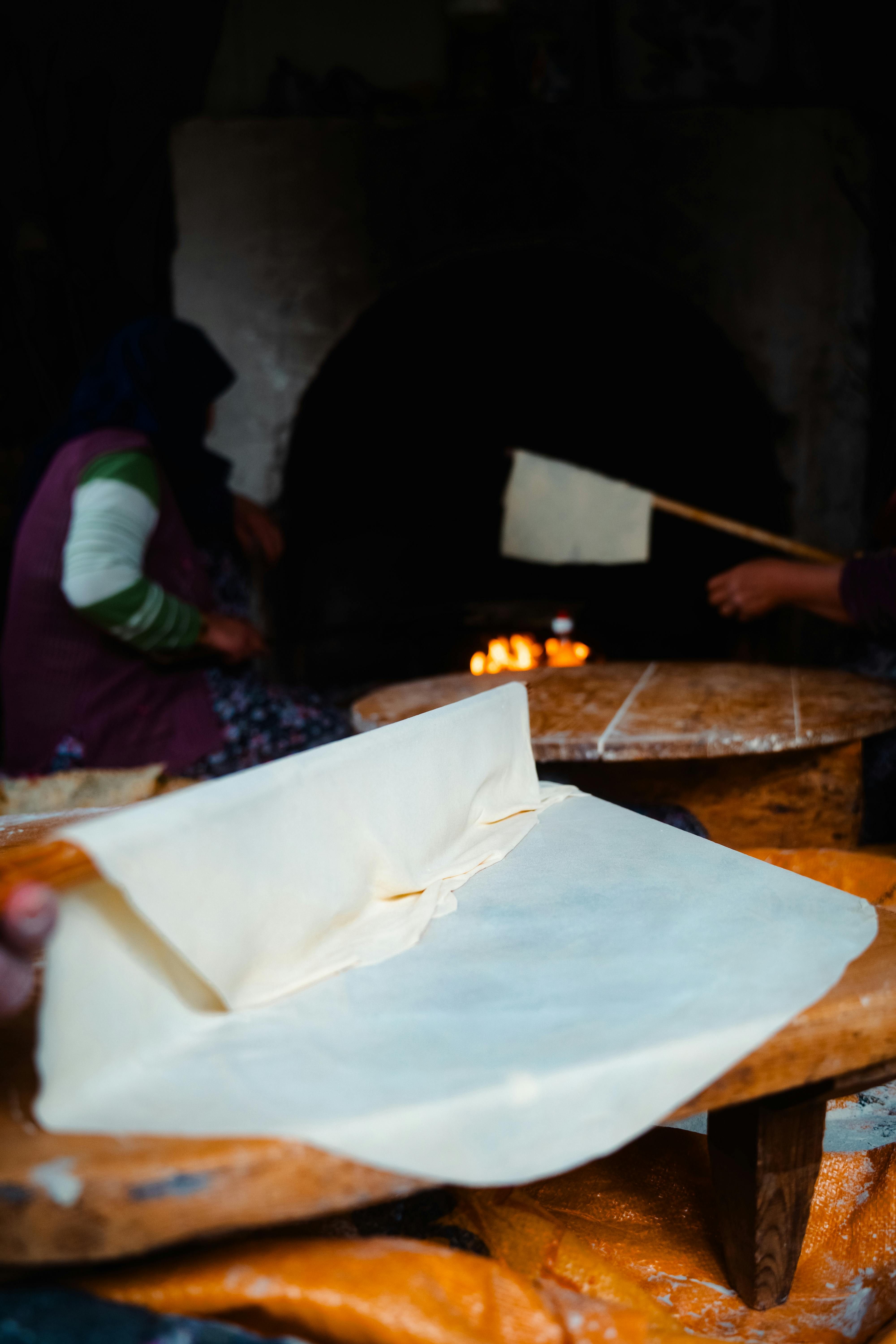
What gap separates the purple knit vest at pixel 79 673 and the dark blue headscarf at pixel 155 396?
0.06 m

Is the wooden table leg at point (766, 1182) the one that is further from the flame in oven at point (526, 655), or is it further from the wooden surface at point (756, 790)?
the flame in oven at point (526, 655)

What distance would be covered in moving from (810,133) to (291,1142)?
10.4 feet

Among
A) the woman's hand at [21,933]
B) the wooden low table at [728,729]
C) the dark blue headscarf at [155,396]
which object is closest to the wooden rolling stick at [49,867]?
the woman's hand at [21,933]

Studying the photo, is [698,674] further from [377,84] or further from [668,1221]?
[377,84]

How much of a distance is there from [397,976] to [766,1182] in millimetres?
379

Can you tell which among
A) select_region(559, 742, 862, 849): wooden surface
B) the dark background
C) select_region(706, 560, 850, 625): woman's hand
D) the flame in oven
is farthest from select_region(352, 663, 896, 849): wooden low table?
the dark background

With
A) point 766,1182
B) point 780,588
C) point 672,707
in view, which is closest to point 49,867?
point 766,1182

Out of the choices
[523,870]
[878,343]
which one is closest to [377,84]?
[878,343]

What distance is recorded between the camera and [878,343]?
2.98 metres

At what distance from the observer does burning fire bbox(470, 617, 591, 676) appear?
3031 millimetres

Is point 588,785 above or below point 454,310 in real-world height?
below

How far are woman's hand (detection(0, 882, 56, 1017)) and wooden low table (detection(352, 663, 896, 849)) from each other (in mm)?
967

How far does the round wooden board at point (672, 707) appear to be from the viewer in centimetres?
146

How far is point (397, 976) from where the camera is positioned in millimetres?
715
